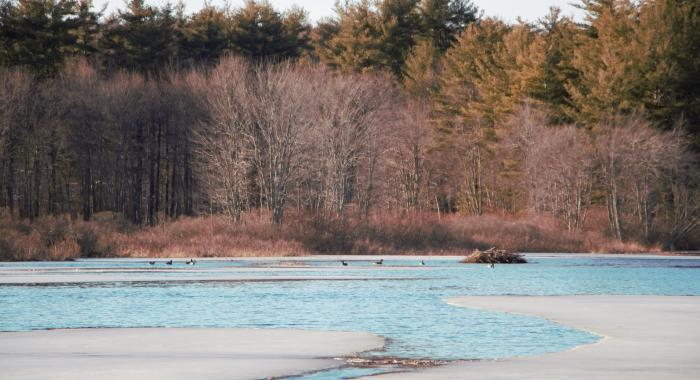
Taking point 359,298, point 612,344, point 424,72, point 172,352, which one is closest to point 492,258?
point 359,298

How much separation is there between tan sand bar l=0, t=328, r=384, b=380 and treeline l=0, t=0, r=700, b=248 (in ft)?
137

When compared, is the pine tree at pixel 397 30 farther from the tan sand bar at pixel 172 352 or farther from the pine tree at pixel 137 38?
the tan sand bar at pixel 172 352

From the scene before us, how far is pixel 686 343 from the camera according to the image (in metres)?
20.0

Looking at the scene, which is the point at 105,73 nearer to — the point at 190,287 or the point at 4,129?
the point at 4,129

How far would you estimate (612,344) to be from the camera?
66.1 feet

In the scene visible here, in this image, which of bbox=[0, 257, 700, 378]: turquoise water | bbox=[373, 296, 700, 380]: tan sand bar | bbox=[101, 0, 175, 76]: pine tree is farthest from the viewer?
bbox=[101, 0, 175, 76]: pine tree

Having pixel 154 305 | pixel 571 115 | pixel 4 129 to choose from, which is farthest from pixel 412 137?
pixel 154 305

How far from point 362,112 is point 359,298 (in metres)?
49.1

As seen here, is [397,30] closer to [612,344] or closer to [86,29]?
[86,29]

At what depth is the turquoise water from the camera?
74.5 feet

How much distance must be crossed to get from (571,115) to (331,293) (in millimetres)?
48831

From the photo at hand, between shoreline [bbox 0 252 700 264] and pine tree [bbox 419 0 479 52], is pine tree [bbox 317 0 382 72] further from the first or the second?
shoreline [bbox 0 252 700 264]

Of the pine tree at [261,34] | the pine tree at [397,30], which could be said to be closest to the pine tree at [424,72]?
the pine tree at [397,30]

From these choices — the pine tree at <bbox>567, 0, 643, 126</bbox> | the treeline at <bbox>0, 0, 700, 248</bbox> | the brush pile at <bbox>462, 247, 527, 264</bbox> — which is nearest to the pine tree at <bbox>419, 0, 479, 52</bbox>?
the treeline at <bbox>0, 0, 700, 248</bbox>
